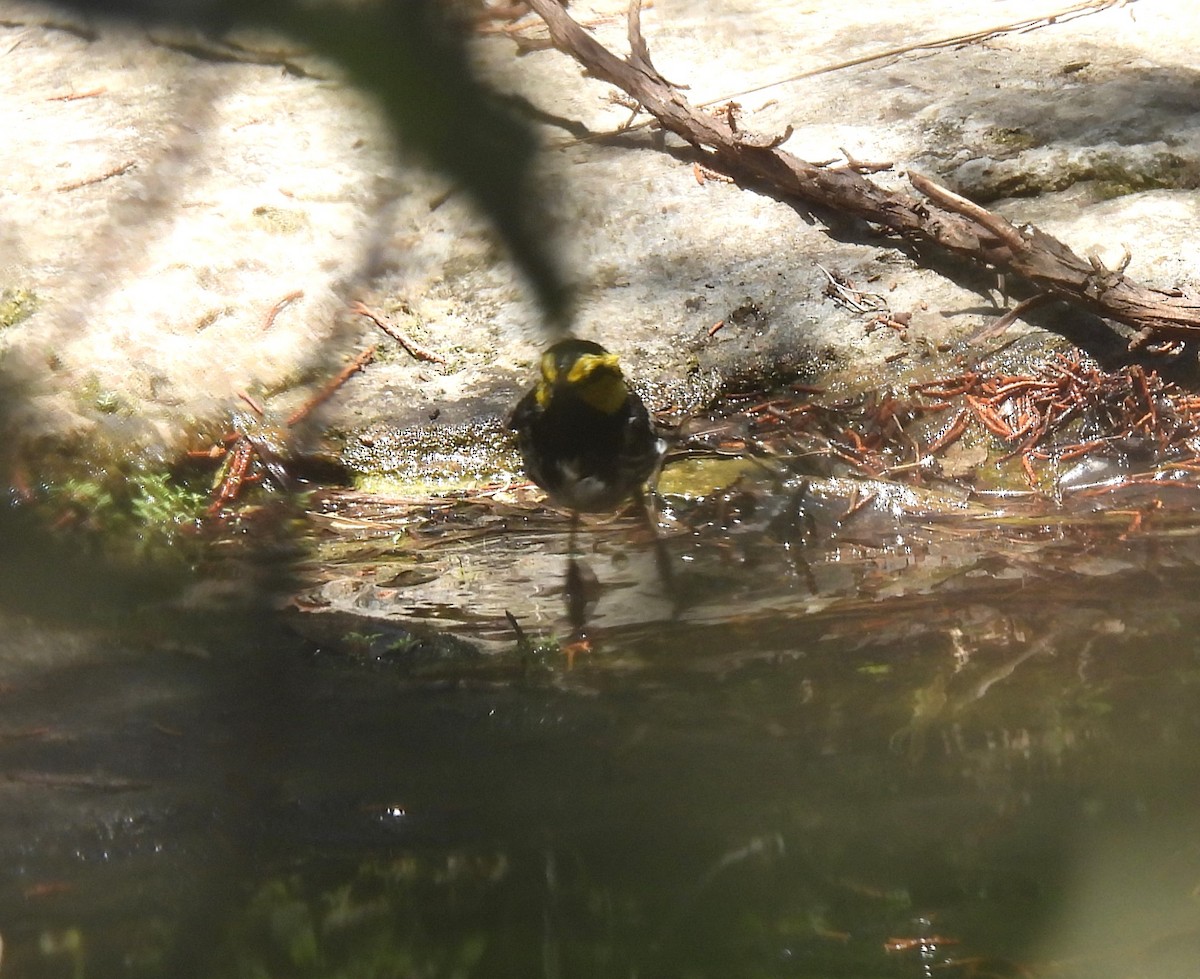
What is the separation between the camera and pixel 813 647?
3.01m

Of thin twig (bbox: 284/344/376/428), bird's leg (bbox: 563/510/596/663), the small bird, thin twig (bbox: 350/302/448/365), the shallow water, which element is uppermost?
thin twig (bbox: 350/302/448/365)

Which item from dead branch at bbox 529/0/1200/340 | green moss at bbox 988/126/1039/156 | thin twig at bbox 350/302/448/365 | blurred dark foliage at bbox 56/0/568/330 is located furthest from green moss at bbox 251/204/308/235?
green moss at bbox 988/126/1039/156

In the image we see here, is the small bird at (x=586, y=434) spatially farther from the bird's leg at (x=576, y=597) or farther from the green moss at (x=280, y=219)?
the green moss at (x=280, y=219)

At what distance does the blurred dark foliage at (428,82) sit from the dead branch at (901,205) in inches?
22.5

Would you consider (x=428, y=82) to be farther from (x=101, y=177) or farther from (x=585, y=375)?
(x=585, y=375)

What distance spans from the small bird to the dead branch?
1.31 meters

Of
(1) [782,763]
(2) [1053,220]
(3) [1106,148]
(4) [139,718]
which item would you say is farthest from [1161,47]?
(4) [139,718]

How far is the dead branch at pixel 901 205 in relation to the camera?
4.06 metres

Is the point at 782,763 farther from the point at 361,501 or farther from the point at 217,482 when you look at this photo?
the point at 217,482

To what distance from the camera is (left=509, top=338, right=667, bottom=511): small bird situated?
399 centimetres

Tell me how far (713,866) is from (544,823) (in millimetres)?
386

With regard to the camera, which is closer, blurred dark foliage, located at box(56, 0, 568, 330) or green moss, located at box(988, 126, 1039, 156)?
green moss, located at box(988, 126, 1039, 156)

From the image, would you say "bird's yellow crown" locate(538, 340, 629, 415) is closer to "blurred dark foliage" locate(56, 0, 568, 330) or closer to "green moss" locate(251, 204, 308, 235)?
"blurred dark foliage" locate(56, 0, 568, 330)

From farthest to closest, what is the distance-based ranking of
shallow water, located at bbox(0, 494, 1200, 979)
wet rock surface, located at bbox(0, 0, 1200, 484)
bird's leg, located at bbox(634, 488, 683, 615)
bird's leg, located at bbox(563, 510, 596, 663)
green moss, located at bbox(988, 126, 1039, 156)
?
1. green moss, located at bbox(988, 126, 1039, 156)
2. wet rock surface, located at bbox(0, 0, 1200, 484)
3. bird's leg, located at bbox(634, 488, 683, 615)
4. bird's leg, located at bbox(563, 510, 596, 663)
5. shallow water, located at bbox(0, 494, 1200, 979)
